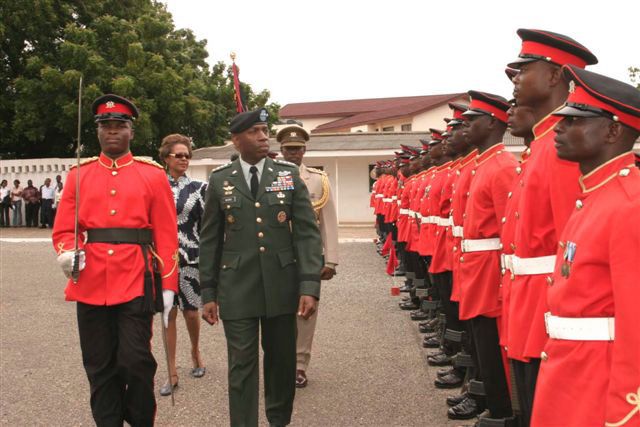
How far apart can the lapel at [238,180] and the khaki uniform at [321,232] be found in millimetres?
1471

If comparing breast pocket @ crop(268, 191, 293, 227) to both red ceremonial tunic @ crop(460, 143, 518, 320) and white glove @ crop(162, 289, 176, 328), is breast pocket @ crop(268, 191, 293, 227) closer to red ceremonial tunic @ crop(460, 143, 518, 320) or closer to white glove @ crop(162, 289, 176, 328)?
white glove @ crop(162, 289, 176, 328)

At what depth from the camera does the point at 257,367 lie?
4.64 m

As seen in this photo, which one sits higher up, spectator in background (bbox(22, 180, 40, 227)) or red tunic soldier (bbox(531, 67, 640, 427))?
red tunic soldier (bbox(531, 67, 640, 427))

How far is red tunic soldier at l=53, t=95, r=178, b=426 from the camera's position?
4570 mm

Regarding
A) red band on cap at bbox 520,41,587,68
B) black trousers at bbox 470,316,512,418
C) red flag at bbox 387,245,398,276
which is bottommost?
red flag at bbox 387,245,398,276

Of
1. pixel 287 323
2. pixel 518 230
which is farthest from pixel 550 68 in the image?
pixel 287 323

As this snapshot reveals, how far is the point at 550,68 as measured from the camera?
371cm

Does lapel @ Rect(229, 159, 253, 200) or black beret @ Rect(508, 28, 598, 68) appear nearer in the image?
black beret @ Rect(508, 28, 598, 68)

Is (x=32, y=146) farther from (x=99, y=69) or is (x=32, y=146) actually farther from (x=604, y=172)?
(x=604, y=172)

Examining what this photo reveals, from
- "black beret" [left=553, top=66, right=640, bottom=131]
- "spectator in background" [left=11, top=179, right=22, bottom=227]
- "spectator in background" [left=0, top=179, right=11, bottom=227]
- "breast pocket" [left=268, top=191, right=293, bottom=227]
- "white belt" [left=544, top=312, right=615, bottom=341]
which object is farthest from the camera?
"spectator in background" [left=11, top=179, right=22, bottom=227]

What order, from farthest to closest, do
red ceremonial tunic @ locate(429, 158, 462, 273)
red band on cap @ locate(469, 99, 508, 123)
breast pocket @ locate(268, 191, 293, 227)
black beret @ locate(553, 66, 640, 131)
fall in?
red ceremonial tunic @ locate(429, 158, 462, 273)
red band on cap @ locate(469, 99, 508, 123)
breast pocket @ locate(268, 191, 293, 227)
black beret @ locate(553, 66, 640, 131)

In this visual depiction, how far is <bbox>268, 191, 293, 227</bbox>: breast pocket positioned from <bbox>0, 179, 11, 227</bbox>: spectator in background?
25.1 metres

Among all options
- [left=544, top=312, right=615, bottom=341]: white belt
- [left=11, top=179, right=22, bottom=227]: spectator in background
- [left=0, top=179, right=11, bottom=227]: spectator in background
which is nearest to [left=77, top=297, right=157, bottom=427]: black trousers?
[left=544, top=312, right=615, bottom=341]: white belt

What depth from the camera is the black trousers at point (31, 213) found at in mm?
27055
